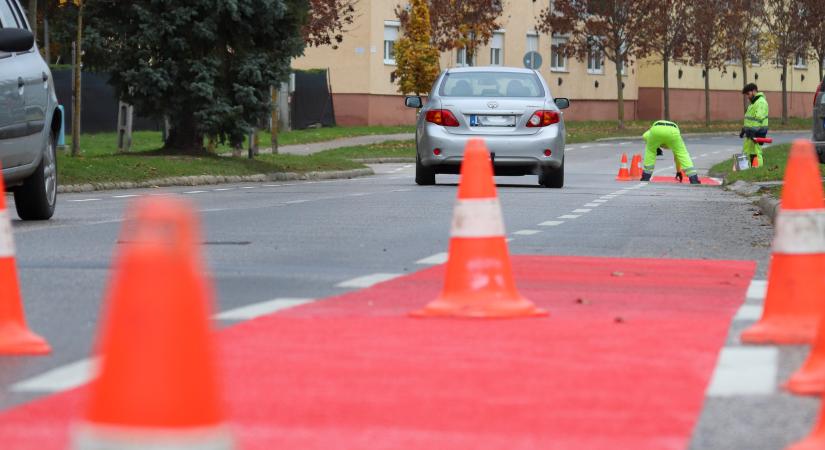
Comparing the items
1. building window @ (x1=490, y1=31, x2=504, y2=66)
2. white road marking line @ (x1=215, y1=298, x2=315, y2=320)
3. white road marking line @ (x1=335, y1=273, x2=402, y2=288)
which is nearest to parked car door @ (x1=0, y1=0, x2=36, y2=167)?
white road marking line @ (x1=335, y1=273, x2=402, y2=288)

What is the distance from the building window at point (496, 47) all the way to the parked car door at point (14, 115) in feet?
Result: 209

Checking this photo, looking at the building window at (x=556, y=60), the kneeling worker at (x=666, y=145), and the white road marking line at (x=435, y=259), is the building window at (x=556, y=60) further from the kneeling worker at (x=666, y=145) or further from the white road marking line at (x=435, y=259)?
the white road marking line at (x=435, y=259)

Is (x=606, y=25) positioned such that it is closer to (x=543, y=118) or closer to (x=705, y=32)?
(x=705, y=32)

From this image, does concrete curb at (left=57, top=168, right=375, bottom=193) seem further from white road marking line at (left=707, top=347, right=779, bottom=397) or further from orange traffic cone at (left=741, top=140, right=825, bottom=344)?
white road marking line at (left=707, top=347, right=779, bottom=397)

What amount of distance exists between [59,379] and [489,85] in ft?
63.1

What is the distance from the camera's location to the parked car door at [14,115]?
14.0 meters

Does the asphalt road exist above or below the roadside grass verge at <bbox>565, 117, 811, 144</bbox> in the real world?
below

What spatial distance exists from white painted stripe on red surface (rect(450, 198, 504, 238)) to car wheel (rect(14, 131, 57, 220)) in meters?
7.33

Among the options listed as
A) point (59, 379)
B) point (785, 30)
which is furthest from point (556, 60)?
point (59, 379)

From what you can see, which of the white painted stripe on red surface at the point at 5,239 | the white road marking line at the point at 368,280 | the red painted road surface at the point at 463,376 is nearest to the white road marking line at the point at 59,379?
the red painted road surface at the point at 463,376

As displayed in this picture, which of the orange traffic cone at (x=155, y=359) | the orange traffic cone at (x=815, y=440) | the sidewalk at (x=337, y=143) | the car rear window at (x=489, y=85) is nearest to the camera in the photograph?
the orange traffic cone at (x=155, y=359)

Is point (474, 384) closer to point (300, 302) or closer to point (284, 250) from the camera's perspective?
point (300, 302)

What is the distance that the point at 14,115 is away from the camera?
46.8ft

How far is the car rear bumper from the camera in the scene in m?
24.2
